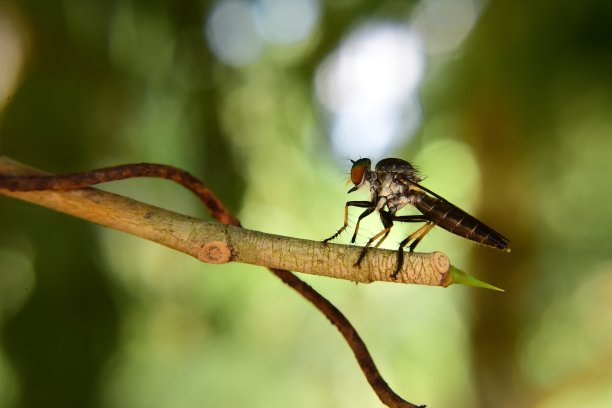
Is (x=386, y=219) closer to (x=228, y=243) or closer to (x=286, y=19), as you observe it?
(x=228, y=243)

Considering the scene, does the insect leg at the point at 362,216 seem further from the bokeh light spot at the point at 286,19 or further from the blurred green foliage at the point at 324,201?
the bokeh light spot at the point at 286,19

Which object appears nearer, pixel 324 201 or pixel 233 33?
pixel 324 201

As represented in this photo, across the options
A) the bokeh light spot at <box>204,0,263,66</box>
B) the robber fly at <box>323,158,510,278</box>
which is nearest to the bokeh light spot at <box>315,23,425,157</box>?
the bokeh light spot at <box>204,0,263,66</box>

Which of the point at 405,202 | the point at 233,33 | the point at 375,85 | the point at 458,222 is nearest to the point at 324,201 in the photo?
the point at 375,85

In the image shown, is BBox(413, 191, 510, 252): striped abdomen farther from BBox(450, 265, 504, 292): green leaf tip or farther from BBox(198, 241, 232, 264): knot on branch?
BBox(198, 241, 232, 264): knot on branch

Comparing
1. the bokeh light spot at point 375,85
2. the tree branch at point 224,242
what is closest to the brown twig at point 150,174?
the tree branch at point 224,242

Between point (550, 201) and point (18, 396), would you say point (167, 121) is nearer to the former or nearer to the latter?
point (18, 396)
